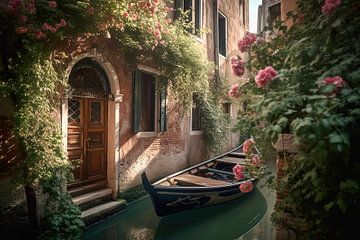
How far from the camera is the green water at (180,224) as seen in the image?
4719mm

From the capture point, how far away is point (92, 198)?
5.27 metres

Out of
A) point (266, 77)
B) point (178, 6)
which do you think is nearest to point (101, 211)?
point (266, 77)

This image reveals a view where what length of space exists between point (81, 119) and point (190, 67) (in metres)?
2.93

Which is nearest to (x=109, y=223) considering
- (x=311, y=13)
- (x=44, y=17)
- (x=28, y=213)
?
(x=28, y=213)

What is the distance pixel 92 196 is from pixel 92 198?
0.04 m

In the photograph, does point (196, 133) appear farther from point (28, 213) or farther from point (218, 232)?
point (28, 213)

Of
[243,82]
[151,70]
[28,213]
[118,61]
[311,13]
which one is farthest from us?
[151,70]

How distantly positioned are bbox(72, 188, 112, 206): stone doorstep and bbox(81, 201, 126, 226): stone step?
6.4 inches

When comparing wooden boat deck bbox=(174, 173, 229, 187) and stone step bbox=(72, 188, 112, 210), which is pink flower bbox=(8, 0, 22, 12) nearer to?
stone step bbox=(72, 188, 112, 210)

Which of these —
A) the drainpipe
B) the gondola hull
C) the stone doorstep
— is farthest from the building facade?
the drainpipe

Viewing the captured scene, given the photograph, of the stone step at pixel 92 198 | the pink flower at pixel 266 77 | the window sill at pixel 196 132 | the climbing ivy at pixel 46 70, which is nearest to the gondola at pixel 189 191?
the stone step at pixel 92 198

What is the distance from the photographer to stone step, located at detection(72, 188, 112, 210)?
5009mm

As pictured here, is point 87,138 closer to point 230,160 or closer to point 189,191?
point 189,191

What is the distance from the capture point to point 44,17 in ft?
11.8
